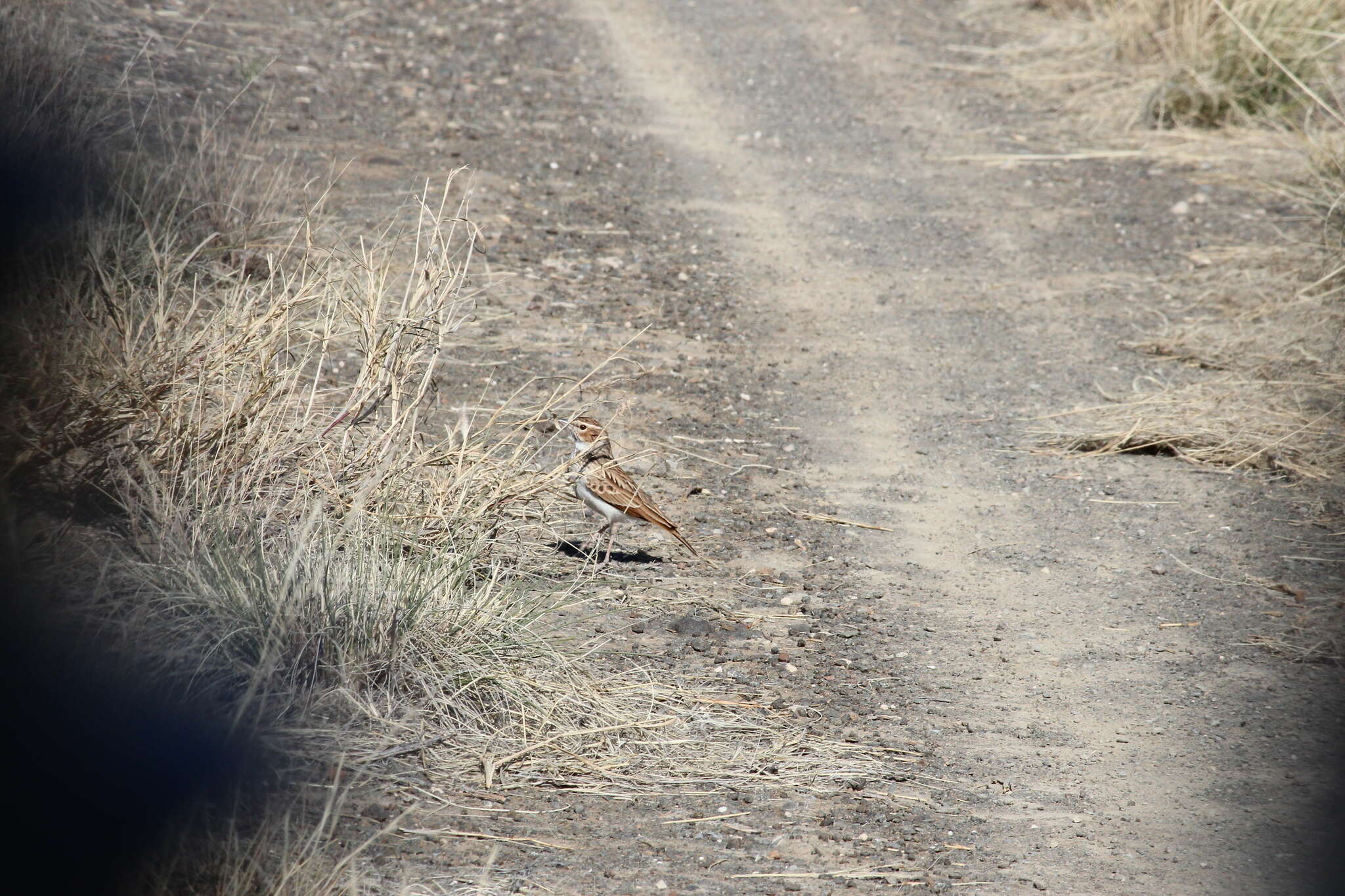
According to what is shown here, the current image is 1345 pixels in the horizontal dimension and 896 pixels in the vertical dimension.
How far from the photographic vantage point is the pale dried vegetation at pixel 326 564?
11.9 ft

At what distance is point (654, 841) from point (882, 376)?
4.43 metres

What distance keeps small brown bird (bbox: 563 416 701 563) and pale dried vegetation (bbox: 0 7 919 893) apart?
17 centimetres

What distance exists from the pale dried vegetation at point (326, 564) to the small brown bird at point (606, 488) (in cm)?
17

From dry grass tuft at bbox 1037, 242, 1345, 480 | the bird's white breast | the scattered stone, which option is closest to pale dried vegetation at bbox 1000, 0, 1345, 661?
dry grass tuft at bbox 1037, 242, 1345, 480

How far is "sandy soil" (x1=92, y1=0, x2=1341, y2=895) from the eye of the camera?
3734 millimetres

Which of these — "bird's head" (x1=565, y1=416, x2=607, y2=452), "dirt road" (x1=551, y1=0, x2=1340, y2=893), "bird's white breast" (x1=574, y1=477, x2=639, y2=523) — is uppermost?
"bird's head" (x1=565, y1=416, x2=607, y2=452)

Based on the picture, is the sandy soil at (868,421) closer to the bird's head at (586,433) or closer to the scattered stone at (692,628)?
the scattered stone at (692,628)

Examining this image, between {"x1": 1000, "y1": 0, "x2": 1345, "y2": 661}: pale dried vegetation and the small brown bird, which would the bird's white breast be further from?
{"x1": 1000, "y1": 0, "x2": 1345, "y2": 661}: pale dried vegetation

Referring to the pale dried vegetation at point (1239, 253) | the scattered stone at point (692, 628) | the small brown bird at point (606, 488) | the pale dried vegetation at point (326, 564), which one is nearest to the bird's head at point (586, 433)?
the small brown bird at point (606, 488)

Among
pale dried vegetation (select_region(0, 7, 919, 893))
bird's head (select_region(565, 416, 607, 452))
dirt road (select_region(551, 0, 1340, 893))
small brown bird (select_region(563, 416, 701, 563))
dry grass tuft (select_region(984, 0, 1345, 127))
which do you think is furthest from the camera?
dry grass tuft (select_region(984, 0, 1345, 127))

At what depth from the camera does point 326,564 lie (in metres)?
3.79

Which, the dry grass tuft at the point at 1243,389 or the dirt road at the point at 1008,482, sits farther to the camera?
the dry grass tuft at the point at 1243,389

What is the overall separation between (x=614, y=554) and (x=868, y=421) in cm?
205

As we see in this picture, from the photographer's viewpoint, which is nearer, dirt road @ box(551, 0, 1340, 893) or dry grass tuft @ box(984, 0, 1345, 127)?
dirt road @ box(551, 0, 1340, 893)
